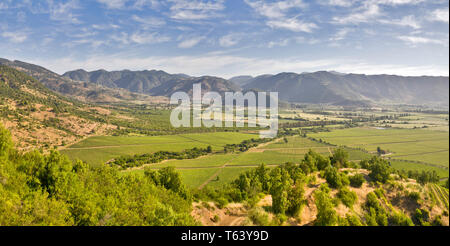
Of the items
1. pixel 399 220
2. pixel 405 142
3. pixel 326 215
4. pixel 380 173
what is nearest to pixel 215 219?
pixel 326 215

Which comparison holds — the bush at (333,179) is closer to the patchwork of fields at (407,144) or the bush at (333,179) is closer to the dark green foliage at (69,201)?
the dark green foliage at (69,201)

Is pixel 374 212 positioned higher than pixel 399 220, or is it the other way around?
pixel 374 212

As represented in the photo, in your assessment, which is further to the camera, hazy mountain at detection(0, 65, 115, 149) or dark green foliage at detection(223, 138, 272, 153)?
dark green foliage at detection(223, 138, 272, 153)

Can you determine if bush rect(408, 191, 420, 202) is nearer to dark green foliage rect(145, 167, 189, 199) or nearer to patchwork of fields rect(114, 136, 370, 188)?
patchwork of fields rect(114, 136, 370, 188)

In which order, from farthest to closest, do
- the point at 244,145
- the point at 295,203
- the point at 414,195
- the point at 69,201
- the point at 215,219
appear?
the point at 244,145 → the point at 414,195 → the point at 295,203 → the point at 215,219 → the point at 69,201

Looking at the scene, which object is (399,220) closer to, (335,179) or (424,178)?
(335,179)

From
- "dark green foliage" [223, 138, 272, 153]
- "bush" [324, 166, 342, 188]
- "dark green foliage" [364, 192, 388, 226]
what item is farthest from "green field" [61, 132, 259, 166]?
"dark green foliage" [364, 192, 388, 226]

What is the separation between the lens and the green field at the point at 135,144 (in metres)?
109

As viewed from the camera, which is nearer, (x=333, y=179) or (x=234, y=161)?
(x=333, y=179)

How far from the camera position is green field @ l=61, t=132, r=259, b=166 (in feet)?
356

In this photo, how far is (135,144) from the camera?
131250 millimetres

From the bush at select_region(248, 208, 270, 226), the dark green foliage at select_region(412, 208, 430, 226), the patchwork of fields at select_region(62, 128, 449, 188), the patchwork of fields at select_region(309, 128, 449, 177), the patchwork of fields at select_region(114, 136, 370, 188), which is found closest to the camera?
the bush at select_region(248, 208, 270, 226)

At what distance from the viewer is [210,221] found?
117 ft
